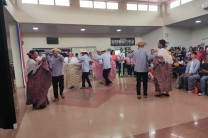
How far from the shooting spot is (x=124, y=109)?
304cm

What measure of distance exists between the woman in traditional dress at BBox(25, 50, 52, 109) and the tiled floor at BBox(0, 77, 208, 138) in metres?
0.23

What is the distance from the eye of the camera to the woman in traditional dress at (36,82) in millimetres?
3296

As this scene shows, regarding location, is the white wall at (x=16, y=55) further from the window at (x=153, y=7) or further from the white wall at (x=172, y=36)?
the white wall at (x=172, y=36)

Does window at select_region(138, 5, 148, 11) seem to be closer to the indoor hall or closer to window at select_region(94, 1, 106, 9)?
the indoor hall

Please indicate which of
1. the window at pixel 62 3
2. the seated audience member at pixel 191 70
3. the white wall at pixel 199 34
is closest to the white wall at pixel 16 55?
the window at pixel 62 3

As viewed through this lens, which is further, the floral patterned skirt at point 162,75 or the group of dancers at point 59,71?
the floral patterned skirt at point 162,75

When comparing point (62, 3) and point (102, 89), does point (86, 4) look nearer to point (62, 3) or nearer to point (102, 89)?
point (62, 3)

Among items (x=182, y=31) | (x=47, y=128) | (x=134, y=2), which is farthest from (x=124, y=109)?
(x=182, y=31)

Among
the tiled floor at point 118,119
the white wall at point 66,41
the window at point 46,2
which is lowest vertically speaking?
the tiled floor at point 118,119

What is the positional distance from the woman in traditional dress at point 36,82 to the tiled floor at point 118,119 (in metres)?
0.23

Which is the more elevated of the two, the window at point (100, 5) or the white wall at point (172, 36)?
the window at point (100, 5)

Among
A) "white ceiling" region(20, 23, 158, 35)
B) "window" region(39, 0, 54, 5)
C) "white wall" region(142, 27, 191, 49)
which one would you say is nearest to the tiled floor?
"white ceiling" region(20, 23, 158, 35)

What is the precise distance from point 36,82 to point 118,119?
217cm

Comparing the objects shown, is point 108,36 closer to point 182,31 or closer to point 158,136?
point 182,31
